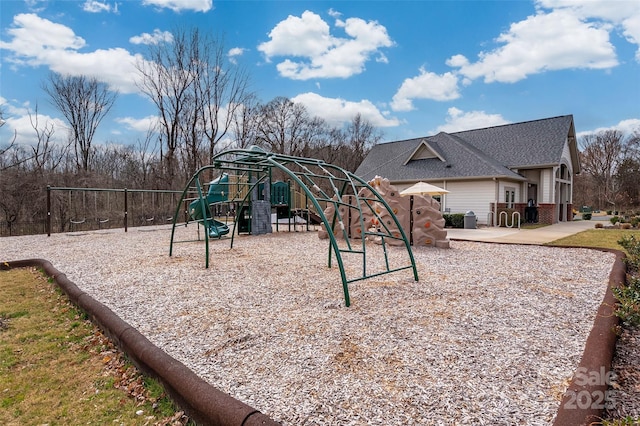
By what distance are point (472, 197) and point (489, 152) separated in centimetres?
419

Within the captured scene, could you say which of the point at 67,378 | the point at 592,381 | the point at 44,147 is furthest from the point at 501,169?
the point at 44,147

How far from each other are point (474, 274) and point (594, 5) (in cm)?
813

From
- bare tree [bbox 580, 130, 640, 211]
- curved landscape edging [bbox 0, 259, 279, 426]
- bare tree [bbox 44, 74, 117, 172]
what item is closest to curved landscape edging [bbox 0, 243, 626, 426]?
curved landscape edging [bbox 0, 259, 279, 426]

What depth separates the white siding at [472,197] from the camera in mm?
17244

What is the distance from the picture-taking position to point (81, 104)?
23.5 metres

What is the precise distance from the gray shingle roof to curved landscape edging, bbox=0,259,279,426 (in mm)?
16939

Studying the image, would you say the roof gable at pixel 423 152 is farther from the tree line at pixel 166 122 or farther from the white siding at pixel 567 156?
the tree line at pixel 166 122

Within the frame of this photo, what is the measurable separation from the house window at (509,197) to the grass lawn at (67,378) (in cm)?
1839

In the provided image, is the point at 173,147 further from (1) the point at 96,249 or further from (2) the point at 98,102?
(1) the point at 96,249

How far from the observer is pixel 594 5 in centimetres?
884

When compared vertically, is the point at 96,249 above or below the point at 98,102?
below

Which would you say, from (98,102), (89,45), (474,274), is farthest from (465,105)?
(98,102)

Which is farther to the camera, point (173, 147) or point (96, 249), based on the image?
point (173, 147)

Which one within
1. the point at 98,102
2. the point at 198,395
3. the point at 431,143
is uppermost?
the point at 98,102
